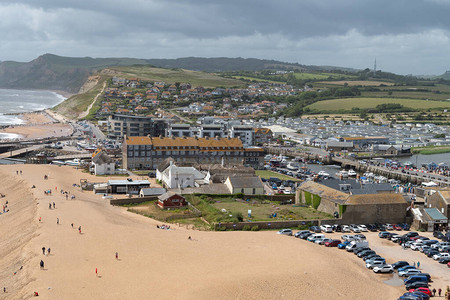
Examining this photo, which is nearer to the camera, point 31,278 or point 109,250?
point 31,278

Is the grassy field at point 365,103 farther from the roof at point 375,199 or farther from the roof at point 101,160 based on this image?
the roof at point 375,199

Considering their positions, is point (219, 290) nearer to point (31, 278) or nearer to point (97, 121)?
point (31, 278)

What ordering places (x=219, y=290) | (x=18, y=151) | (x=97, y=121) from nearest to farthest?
(x=219, y=290) → (x=18, y=151) → (x=97, y=121)

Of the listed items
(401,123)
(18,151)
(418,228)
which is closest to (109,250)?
(418,228)

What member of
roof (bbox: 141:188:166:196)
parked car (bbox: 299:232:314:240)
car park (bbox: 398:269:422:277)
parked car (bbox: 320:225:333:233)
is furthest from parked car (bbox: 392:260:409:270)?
roof (bbox: 141:188:166:196)

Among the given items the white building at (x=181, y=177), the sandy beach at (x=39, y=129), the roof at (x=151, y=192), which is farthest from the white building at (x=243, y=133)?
the roof at (x=151, y=192)

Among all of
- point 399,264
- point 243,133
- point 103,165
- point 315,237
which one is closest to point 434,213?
point 315,237

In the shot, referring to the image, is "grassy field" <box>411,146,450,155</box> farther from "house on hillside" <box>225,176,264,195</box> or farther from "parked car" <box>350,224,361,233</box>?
"parked car" <box>350,224,361,233</box>
